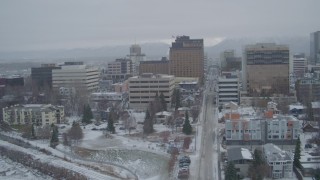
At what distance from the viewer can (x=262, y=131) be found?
16.7 metres

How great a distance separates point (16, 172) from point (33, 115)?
25.3ft

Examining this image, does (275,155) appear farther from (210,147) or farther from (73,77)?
(73,77)

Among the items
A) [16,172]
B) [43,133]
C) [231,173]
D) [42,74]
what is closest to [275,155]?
[231,173]

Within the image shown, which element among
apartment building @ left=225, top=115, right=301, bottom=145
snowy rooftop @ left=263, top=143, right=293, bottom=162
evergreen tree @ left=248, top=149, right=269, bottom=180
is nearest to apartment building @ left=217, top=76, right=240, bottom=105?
apartment building @ left=225, top=115, right=301, bottom=145

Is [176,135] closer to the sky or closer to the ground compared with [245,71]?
closer to the ground

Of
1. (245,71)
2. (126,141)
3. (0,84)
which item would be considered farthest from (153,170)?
(0,84)

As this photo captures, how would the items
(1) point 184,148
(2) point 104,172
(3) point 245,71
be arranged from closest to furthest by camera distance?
(2) point 104,172
(1) point 184,148
(3) point 245,71

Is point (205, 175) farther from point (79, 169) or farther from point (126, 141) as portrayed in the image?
point (126, 141)

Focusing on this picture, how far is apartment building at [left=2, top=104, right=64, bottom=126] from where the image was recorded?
22047 mm

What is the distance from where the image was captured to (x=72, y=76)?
3500 cm

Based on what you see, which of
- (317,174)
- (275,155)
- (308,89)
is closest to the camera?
(317,174)

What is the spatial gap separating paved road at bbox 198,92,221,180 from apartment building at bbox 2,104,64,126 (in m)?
7.09

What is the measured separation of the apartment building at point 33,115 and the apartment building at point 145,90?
4.84 meters

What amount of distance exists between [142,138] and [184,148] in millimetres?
2587
